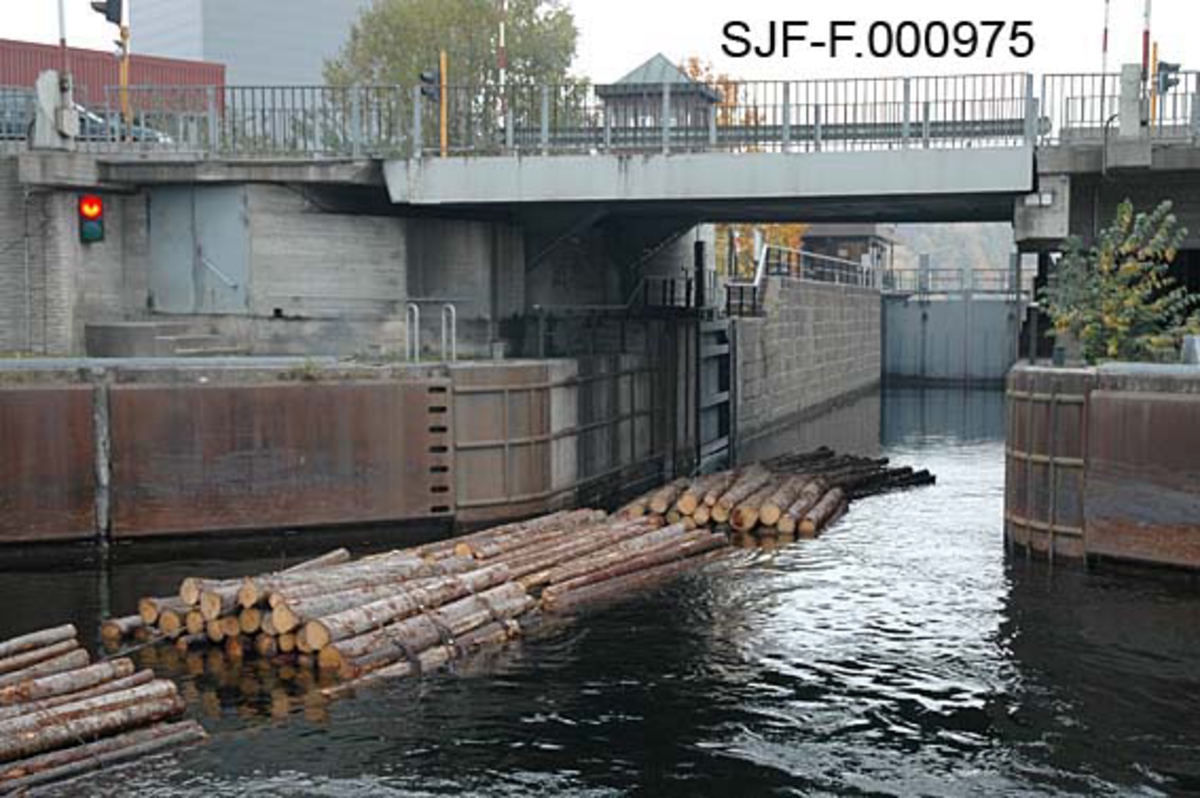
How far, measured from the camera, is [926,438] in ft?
164

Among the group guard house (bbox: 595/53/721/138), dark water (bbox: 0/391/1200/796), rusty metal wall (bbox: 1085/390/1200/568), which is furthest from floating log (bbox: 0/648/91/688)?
guard house (bbox: 595/53/721/138)

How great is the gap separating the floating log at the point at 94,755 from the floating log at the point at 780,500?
15411 mm

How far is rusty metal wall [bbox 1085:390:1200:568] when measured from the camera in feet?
75.9

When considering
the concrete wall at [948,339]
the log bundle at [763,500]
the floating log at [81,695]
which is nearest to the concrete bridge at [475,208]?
the log bundle at [763,500]

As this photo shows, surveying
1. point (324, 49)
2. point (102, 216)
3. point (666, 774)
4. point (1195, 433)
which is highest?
point (324, 49)

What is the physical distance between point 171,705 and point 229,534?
11191 mm

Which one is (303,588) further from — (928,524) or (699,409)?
(699,409)

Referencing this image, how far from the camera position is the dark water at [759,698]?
48.5 ft

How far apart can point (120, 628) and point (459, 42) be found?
191 ft

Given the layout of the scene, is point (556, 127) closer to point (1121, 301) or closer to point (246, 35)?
point (1121, 301)

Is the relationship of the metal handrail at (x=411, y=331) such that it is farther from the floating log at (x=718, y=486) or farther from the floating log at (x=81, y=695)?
the floating log at (x=81, y=695)

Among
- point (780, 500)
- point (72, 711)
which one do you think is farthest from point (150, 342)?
point (72, 711)

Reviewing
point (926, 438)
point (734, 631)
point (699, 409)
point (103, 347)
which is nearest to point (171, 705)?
point (734, 631)

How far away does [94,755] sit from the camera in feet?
48.2
